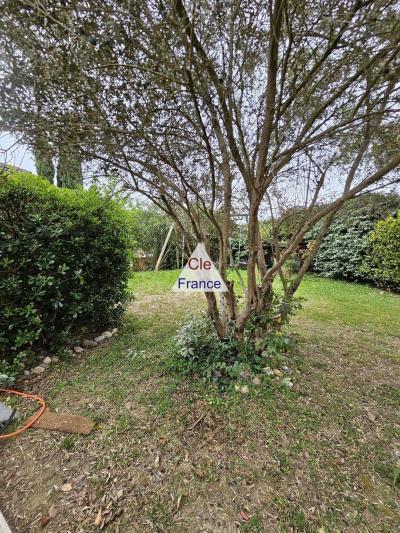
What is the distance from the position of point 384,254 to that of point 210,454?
22.1 feet

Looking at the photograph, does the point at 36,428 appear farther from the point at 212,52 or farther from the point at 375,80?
the point at 375,80

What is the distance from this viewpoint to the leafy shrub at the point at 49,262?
79.9 inches

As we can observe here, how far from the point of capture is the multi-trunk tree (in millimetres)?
1147

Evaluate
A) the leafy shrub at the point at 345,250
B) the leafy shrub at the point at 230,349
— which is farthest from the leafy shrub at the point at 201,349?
the leafy shrub at the point at 345,250

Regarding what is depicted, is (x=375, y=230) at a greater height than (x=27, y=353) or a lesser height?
greater

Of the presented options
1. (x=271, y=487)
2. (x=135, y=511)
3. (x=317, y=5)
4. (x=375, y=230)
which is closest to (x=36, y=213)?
(x=135, y=511)

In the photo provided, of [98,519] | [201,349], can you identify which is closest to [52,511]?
[98,519]

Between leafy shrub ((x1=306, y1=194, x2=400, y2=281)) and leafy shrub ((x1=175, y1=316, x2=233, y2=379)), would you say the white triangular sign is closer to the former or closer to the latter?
leafy shrub ((x1=175, y1=316, x2=233, y2=379))

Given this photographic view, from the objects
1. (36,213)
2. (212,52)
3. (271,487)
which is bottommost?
(271,487)

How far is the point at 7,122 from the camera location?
1370 millimetres

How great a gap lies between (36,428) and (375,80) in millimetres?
3116

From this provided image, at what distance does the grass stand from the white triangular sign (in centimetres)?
78

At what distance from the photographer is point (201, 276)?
201 centimetres

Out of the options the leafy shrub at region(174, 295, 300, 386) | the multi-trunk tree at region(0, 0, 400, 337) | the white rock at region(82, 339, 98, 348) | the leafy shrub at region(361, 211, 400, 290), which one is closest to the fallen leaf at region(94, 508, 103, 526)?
the leafy shrub at region(174, 295, 300, 386)
